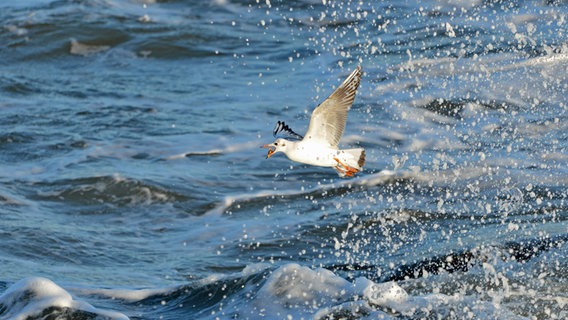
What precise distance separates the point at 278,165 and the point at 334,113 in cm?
406

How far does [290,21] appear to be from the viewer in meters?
16.8

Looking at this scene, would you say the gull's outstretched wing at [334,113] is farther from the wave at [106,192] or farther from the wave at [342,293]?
the wave at [106,192]

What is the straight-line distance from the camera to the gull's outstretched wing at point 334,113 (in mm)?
6969

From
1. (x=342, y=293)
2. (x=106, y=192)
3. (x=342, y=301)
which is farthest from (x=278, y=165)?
(x=342, y=301)

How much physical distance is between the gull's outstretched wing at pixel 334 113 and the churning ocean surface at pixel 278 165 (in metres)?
0.94

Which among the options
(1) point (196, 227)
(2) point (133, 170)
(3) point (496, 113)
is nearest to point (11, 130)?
(2) point (133, 170)

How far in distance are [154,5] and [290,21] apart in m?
2.74

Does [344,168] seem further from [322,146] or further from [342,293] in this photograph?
[342,293]

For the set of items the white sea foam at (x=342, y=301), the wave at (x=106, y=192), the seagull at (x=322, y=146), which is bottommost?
the wave at (x=106, y=192)

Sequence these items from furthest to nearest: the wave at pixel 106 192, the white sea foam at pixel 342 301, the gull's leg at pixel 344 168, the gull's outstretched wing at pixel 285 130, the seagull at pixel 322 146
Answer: the wave at pixel 106 192
the gull's leg at pixel 344 168
the seagull at pixel 322 146
the gull's outstretched wing at pixel 285 130
the white sea foam at pixel 342 301

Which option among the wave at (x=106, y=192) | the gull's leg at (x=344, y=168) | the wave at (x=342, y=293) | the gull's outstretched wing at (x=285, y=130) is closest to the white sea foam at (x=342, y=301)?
the wave at (x=342, y=293)

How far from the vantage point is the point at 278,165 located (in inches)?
440

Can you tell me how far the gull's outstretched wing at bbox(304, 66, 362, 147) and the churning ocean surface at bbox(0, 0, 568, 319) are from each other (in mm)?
944

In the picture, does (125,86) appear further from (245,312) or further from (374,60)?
(245,312)
